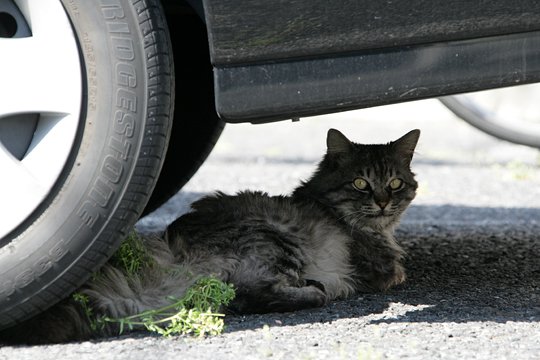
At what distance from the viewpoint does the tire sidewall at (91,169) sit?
3027mm

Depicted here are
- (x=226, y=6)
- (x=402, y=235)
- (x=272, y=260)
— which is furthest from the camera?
(x=402, y=235)

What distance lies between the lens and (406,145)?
16.4 ft

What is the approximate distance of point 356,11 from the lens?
3.03m

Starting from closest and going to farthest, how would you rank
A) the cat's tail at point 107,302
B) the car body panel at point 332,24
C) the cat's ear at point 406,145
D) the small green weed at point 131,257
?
the car body panel at point 332,24 < the cat's tail at point 107,302 < the small green weed at point 131,257 < the cat's ear at point 406,145

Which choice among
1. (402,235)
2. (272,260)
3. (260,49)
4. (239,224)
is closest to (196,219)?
(239,224)

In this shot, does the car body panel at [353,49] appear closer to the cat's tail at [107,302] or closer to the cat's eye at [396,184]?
the cat's tail at [107,302]

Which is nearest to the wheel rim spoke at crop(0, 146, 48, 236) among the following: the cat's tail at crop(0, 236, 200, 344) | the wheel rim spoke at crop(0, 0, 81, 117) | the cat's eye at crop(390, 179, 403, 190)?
the wheel rim spoke at crop(0, 0, 81, 117)

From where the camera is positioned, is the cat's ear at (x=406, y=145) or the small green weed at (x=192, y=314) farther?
the cat's ear at (x=406, y=145)

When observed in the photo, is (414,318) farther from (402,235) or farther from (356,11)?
(402,235)

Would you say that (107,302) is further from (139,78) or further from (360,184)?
(360,184)

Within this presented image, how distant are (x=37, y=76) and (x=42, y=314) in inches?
34.2

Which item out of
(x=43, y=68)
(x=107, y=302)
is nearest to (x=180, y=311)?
(x=107, y=302)

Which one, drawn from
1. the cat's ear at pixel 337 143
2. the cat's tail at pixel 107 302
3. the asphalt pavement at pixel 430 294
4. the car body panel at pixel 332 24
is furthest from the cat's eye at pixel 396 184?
the car body panel at pixel 332 24

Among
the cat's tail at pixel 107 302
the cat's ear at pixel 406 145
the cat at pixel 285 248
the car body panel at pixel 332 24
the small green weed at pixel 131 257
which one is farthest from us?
the cat's ear at pixel 406 145
